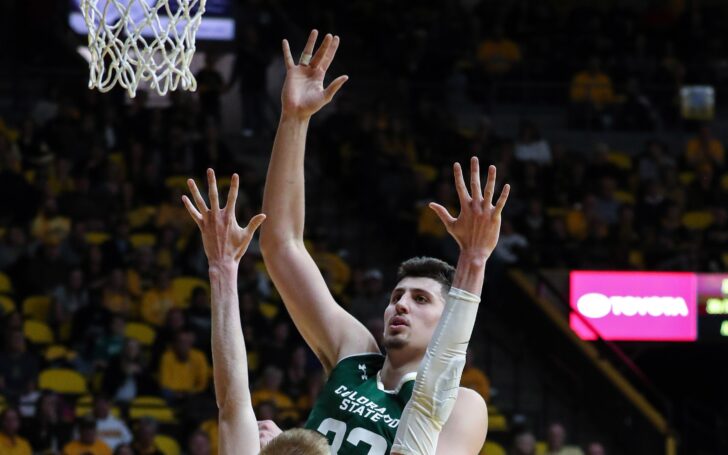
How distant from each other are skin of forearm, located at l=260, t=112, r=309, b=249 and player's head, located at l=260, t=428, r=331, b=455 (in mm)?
1491

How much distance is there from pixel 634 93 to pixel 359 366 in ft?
38.8

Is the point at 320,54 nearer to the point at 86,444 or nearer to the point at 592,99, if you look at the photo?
the point at 86,444

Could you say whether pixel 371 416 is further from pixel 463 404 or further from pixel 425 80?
pixel 425 80

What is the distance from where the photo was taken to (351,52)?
56.4ft

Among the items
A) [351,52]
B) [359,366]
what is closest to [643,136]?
[351,52]

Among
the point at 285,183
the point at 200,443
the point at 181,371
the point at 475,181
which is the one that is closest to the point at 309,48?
the point at 285,183

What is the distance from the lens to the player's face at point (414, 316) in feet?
14.7

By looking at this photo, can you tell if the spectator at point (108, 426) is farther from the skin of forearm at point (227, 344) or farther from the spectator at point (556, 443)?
the skin of forearm at point (227, 344)

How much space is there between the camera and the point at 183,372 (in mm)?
11047

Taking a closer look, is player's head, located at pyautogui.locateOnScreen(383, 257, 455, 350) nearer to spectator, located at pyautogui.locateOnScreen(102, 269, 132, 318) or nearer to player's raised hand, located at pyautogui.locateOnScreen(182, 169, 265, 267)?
player's raised hand, located at pyautogui.locateOnScreen(182, 169, 265, 267)

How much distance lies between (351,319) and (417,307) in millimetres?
400

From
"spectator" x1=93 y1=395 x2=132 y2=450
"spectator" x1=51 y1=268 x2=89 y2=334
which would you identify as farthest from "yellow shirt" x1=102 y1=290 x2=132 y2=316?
"spectator" x1=93 y1=395 x2=132 y2=450

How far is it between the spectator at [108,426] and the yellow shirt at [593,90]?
7.43 m

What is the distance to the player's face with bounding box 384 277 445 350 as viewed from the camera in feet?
14.7
